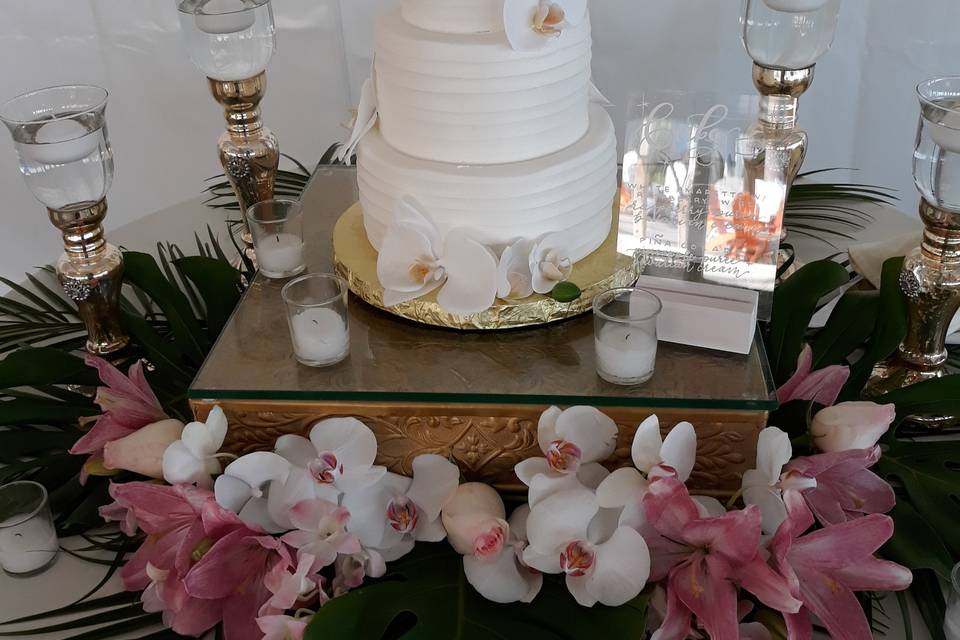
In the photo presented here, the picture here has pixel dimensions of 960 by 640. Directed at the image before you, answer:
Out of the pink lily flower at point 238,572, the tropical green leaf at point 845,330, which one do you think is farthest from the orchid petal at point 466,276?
the tropical green leaf at point 845,330

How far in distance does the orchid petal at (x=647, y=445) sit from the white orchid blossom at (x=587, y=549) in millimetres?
58

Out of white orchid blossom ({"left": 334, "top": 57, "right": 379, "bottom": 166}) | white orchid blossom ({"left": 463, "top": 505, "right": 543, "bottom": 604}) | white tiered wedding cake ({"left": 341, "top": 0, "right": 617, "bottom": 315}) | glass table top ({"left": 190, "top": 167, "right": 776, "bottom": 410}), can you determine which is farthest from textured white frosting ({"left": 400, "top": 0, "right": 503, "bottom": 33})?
white orchid blossom ({"left": 463, "top": 505, "right": 543, "bottom": 604})

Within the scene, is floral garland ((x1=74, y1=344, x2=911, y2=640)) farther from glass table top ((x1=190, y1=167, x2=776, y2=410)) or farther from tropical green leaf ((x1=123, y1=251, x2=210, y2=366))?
tropical green leaf ((x1=123, y1=251, x2=210, y2=366))

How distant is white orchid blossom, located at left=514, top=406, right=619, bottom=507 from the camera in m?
0.99

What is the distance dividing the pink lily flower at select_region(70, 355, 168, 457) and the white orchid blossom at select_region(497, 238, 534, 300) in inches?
17.0

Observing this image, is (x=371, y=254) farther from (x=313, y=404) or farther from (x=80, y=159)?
(x=80, y=159)

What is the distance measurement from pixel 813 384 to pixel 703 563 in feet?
0.94

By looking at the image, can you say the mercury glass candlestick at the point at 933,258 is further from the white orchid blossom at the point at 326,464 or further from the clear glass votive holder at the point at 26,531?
the clear glass votive holder at the point at 26,531

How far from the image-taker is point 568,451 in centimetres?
99

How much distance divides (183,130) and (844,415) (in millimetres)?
1931

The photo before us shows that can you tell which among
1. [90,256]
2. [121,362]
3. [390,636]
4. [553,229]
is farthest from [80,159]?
[390,636]

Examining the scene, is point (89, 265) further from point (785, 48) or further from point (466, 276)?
point (785, 48)

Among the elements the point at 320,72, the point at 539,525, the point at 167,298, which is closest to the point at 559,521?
the point at 539,525

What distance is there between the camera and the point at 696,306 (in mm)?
1093
